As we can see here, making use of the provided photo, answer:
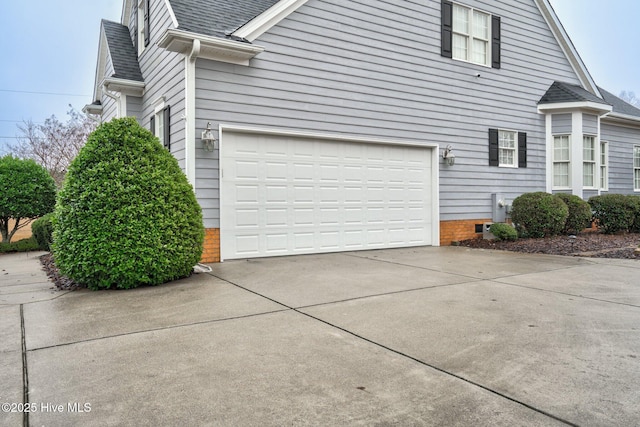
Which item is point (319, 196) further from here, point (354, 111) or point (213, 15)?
point (213, 15)

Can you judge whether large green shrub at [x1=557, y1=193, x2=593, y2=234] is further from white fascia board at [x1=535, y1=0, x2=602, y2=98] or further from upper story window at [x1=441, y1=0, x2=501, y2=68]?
white fascia board at [x1=535, y1=0, x2=602, y2=98]

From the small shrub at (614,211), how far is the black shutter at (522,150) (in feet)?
6.72

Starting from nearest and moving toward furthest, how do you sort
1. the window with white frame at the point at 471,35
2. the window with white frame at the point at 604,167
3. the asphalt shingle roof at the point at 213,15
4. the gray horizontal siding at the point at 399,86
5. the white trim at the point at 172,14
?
the white trim at the point at 172,14
the asphalt shingle roof at the point at 213,15
the gray horizontal siding at the point at 399,86
the window with white frame at the point at 471,35
the window with white frame at the point at 604,167

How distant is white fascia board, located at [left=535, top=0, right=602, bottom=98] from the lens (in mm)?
11797

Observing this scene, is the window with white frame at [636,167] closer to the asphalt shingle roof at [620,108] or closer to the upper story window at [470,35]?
the asphalt shingle roof at [620,108]

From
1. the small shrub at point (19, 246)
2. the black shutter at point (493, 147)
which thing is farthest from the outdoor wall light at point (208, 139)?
the black shutter at point (493, 147)

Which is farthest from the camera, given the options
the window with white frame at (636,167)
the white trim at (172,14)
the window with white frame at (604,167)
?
the window with white frame at (636,167)

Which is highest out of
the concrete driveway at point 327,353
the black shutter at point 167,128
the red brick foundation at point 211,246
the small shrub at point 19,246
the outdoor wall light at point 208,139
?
the black shutter at point 167,128

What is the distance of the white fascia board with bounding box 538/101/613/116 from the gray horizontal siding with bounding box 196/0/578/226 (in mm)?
271

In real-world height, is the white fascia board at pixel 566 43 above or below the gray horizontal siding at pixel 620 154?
above

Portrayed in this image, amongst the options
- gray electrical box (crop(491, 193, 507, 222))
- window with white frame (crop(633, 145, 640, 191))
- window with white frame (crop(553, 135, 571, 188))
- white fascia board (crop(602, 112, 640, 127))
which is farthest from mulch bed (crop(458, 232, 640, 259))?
window with white frame (crop(633, 145, 640, 191))

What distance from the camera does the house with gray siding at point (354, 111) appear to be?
25.0 ft

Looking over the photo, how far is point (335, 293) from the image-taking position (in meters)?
5.08

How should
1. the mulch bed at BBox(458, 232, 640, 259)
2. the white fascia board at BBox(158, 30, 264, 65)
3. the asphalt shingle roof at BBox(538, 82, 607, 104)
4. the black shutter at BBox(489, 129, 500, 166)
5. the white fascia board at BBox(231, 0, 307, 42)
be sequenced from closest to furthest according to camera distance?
the white fascia board at BBox(158, 30, 264, 65)
the white fascia board at BBox(231, 0, 307, 42)
the mulch bed at BBox(458, 232, 640, 259)
the black shutter at BBox(489, 129, 500, 166)
the asphalt shingle roof at BBox(538, 82, 607, 104)
